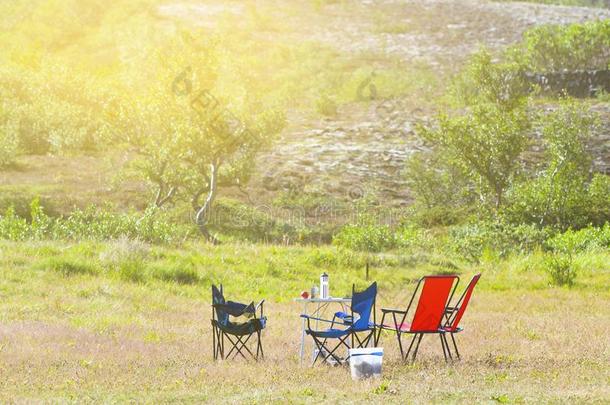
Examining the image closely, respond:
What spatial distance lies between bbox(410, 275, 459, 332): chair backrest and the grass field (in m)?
0.58

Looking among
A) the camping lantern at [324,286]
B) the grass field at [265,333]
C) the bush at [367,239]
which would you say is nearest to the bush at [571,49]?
the bush at [367,239]

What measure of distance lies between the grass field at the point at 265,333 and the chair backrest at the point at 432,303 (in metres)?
0.58

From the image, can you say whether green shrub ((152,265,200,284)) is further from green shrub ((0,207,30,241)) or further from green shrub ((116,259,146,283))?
green shrub ((0,207,30,241))

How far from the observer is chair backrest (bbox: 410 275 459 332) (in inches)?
448

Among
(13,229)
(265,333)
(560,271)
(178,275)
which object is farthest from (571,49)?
(265,333)

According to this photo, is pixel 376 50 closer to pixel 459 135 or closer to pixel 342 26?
pixel 342 26

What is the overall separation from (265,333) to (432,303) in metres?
4.51

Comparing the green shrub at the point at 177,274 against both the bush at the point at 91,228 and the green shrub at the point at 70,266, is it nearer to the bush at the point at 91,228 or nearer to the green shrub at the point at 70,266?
the green shrub at the point at 70,266

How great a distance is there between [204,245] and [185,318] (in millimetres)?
10663

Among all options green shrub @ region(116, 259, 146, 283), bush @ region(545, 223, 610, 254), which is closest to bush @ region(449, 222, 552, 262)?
bush @ region(545, 223, 610, 254)

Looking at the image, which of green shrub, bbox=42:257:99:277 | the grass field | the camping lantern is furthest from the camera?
green shrub, bbox=42:257:99:277

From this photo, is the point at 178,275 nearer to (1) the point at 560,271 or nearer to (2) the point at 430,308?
(1) the point at 560,271

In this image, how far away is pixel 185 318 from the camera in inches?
655

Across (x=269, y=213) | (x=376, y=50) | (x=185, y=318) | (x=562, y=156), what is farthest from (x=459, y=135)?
(x=376, y=50)
